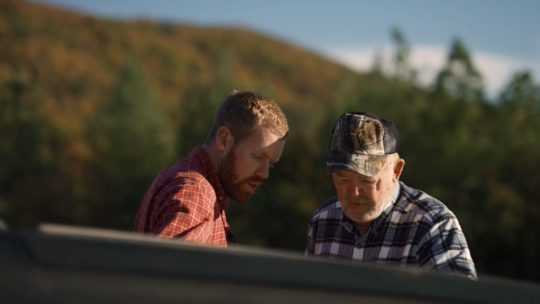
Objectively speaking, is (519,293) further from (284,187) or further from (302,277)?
(284,187)

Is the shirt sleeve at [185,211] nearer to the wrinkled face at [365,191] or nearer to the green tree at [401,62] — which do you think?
the wrinkled face at [365,191]

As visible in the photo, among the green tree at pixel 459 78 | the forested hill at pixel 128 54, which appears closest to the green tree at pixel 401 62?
the green tree at pixel 459 78

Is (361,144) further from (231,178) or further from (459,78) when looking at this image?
(459,78)

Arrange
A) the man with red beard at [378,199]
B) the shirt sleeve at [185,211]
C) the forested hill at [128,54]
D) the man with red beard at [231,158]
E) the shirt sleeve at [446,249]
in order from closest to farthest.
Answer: the shirt sleeve at [185,211] < the shirt sleeve at [446,249] < the man with red beard at [231,158] < the man with red beard at [378,199] < the forested hill at [128,54]

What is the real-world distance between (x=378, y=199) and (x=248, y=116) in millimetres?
703

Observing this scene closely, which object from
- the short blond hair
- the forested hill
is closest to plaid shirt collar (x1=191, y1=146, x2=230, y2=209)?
the short blond hair

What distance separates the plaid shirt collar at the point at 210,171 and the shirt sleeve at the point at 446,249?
0.90m

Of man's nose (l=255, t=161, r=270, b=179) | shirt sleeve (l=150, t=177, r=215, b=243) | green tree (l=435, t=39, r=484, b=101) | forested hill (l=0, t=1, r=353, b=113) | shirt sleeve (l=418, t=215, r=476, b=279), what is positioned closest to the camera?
shirt sleeve (l=150, t=177, r=215, b=243)

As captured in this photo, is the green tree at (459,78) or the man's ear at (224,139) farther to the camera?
the green tree at (459,78)

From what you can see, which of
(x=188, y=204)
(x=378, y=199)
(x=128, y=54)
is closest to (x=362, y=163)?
(x=378, y=199)

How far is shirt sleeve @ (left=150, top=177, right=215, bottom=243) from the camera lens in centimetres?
292

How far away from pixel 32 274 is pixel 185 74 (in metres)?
123

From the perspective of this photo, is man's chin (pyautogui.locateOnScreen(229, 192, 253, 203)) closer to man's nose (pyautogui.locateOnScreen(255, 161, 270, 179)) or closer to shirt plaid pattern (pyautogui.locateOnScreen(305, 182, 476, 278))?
man's nose (pyautogui.locateOnScreen(255, 161, 270, 179))

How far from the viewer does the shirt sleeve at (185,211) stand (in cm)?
292
